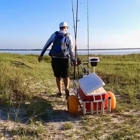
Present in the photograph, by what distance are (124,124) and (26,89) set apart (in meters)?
2.23

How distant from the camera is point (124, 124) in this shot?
3996mm

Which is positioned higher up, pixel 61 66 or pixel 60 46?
pixel 60 46

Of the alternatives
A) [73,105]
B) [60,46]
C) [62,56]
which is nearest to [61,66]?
[62,56]

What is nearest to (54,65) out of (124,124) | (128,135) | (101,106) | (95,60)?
(95,60)

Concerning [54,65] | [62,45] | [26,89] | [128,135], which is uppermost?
[62,45]

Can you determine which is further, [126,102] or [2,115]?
[126,102]

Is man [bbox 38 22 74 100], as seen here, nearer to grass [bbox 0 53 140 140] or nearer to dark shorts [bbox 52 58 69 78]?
dark shorts [bbox 52 58 69 78]

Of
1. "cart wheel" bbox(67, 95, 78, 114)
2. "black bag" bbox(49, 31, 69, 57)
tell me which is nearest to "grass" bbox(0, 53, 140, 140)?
"cart wheel" bbox(67, 95, 78, 114)

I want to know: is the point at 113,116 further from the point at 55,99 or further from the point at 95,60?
the point at 55,99

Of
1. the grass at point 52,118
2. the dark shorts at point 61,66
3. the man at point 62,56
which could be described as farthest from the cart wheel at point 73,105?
the dark shorts at point 61,66

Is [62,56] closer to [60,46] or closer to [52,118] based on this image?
[60,46]

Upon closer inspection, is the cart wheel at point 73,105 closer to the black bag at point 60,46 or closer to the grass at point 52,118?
the grass at point 52,118

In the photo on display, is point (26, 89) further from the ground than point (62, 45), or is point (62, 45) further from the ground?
point (62, 45)

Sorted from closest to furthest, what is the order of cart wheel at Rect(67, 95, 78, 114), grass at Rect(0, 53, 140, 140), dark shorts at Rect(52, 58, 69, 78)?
1. grass at Rect(0, 53, 140, 140)
2. cart wheel at Rect(67, 95, 78, 114)
3. dark shorts at Rect(52, 58, 69, 78)
